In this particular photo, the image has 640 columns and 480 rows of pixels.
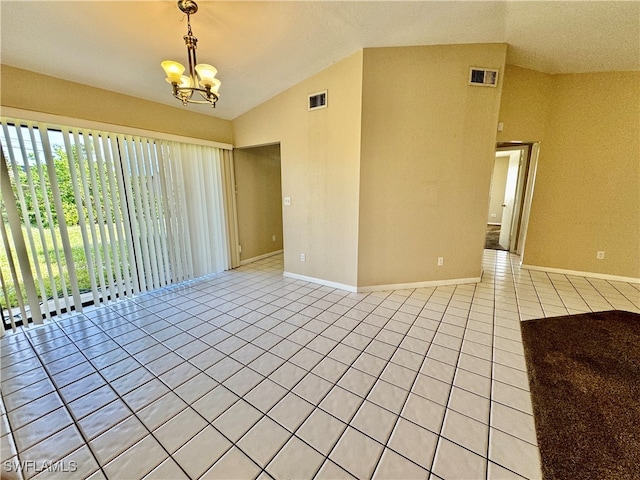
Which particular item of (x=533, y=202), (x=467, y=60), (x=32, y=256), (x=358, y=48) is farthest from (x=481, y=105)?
(x=32, y=256)

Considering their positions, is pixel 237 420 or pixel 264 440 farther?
pixel 237 420

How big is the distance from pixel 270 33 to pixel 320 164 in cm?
149

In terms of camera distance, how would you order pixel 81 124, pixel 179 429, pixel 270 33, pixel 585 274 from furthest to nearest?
1. pixel 585 274
2. pixel 81 124
3. pixel 270 33
4. pixel 179 429

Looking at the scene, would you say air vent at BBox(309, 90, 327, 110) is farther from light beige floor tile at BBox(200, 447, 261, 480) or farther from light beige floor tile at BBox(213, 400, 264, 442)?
light beige floor tile at BBox(200, 447, 261, 480)

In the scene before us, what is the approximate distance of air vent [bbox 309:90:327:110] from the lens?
10.7 feet

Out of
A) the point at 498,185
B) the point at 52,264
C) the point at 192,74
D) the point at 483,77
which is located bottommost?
the point at 52,264

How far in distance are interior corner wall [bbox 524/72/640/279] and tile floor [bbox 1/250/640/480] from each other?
41.2 inches

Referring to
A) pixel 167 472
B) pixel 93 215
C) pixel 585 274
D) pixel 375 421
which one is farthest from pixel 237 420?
pixel 585 274

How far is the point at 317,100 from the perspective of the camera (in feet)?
10.9

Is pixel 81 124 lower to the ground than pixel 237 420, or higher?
higher

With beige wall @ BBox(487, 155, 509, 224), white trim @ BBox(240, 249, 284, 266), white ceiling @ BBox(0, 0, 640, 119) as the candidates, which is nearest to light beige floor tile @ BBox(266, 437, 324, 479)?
white ceiling @ BBox(0, 0, 640, 119)

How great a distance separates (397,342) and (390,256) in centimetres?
137

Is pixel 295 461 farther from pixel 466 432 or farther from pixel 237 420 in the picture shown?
pixel 466 432

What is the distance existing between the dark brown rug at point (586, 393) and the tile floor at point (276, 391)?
4.3 inches
